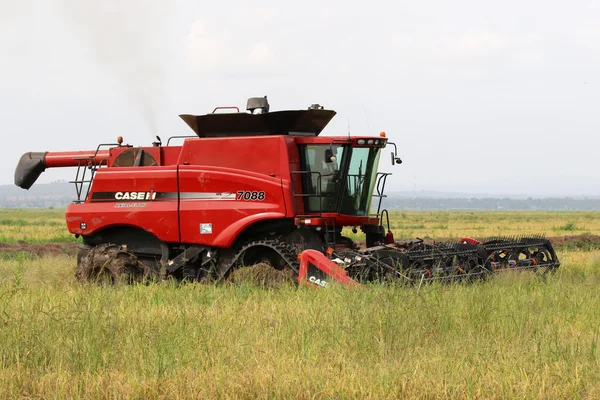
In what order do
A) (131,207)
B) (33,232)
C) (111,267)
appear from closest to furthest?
(111,267)
(131,207)
(33,232)

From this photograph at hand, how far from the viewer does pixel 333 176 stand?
485 inches

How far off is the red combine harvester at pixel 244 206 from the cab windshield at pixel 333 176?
0.6 inches

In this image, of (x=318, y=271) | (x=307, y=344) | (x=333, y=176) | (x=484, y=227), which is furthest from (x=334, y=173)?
(x=484, y=227)

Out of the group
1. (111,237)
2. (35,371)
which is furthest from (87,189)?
(35,371)

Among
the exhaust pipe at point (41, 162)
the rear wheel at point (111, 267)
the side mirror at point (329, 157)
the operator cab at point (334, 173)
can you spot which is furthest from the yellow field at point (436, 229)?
the side mirror at point (329, 157)

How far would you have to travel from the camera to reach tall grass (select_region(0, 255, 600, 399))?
6066 millimetres

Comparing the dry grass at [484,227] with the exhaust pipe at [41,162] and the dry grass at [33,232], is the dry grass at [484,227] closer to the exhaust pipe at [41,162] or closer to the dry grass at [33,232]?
the dry grass at [33,232]

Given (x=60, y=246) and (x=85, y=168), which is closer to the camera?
(x=85, y=168)

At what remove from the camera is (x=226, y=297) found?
34.3 feet

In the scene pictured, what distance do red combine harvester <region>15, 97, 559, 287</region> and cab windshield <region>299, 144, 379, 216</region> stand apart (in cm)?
2

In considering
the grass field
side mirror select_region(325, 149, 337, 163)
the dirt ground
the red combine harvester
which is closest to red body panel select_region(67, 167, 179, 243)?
the red combine harvester

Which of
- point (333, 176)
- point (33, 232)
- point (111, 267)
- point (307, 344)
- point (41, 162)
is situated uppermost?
point (41, 162)

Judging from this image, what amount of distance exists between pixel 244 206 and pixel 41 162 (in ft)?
15.7

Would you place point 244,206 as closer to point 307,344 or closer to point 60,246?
point 307,344
